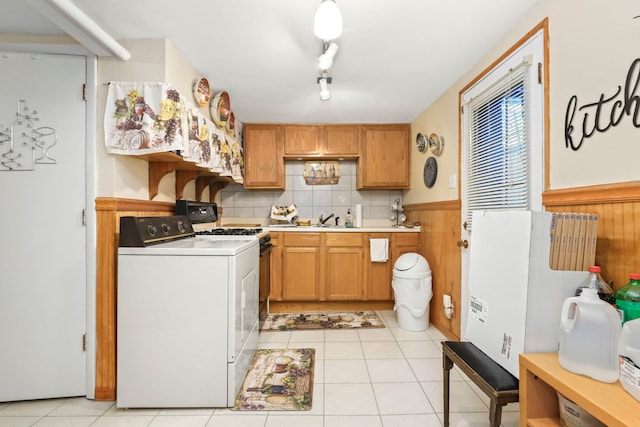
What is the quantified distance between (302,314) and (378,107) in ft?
7.78

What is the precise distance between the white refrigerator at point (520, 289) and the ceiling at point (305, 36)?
1.20 m

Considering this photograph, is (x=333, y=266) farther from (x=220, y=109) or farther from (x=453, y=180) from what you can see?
(x=220, y=109)

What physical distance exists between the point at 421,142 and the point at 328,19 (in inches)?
81.6

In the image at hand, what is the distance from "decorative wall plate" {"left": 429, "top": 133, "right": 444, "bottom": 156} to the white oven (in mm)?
2109

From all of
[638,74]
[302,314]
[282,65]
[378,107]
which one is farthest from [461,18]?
[302,314]

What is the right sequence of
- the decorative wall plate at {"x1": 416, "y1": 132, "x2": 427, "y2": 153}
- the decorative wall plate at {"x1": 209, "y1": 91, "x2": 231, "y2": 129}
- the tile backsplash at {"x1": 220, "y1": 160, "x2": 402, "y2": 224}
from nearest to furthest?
the decorative wall plate at {"x1": 209, "y1": 91, "x2": 231, "y2": 129}, the decorative wall plate at {"x1": 416, "y1": 132, "x2": 427, "y2": 153}, the tile backsplash at {"x1": 220, "y1": 160, "x2": 402, "y2": 224}

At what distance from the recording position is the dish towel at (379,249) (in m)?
3.22

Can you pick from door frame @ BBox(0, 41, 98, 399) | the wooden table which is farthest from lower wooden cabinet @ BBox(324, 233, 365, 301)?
the wooden table

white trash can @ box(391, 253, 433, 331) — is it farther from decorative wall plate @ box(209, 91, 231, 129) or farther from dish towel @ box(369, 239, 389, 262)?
decorative wall plate @ box(209, 91, 231, 129)

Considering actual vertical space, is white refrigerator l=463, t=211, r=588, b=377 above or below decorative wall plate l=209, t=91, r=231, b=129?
below

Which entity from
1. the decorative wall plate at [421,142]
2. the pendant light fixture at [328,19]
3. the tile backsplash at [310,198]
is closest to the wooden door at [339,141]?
the tile backsplash at [310,198]

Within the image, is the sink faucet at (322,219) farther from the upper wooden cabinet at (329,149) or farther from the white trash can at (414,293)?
the white trash can at (414,293)

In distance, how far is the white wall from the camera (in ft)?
3.66

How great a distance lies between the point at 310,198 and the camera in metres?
3.87
